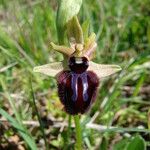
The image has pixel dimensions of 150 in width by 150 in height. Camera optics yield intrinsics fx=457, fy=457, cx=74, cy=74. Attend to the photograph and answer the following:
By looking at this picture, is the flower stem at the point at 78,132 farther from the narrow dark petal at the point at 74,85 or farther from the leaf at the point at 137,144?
the leaf at the point at 137,144

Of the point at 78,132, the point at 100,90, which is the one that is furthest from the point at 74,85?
the point at 100,90

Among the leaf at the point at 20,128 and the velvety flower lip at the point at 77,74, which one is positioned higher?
the velvety flower lip at the point at 77,74

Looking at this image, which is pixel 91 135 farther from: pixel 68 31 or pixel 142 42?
pixel 142 42

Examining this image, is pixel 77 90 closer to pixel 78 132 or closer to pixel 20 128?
pixel 78 132

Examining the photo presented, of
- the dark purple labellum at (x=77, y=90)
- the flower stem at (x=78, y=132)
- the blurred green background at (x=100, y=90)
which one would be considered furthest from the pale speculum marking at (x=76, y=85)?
the blurred green background at (x=100, y=90)

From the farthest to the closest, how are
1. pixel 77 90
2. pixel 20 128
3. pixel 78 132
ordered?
pixel 20 128 < pixel 78 132 < pixel 77 90

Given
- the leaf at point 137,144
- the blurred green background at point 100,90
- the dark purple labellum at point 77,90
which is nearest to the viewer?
the dark purple labellum at point 77,90
